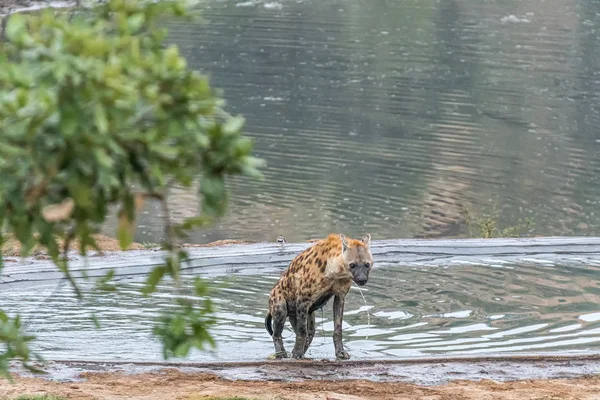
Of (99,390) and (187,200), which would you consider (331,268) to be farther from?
(187,200)

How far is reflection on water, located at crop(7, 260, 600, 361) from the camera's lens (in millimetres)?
9141

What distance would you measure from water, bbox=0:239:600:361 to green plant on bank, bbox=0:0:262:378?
5229 mm

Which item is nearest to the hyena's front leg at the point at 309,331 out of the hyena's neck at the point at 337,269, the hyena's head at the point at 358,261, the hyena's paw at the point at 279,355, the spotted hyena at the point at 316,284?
the spotted hyena at the point at 316,284

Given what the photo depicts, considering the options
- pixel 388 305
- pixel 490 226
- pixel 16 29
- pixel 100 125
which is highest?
pixel 16 29

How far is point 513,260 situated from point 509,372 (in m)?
4.55

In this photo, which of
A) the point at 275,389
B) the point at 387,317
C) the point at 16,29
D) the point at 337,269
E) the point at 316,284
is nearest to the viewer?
the point at 16,29

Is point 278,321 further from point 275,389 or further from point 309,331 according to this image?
point 275,389

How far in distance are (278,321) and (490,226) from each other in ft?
21.7

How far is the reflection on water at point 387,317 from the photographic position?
9141 millimetres

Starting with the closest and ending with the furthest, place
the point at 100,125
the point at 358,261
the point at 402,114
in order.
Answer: the point at 100,125, the point at 358,261, the point at 402,114

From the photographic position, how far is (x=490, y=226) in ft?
47.9

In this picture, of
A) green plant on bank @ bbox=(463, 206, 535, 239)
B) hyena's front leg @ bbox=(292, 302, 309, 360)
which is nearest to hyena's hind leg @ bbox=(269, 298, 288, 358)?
hyena's front leg @ bbox=(292, 302, 309, 360)

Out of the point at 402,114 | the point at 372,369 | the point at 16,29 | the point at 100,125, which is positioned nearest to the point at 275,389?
the point at 372,369

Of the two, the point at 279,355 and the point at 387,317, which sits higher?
the point at 279,355
